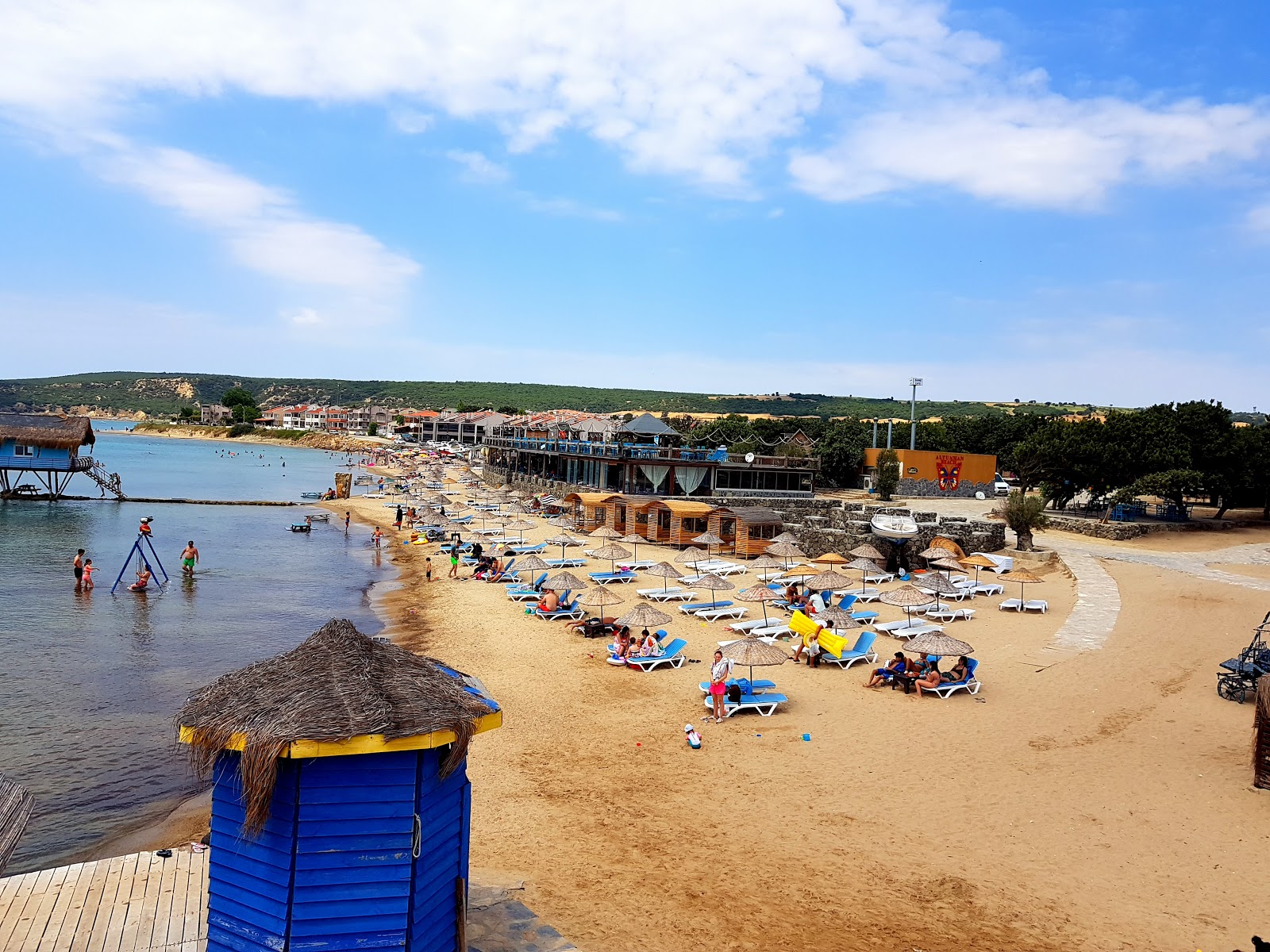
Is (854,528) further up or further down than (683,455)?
further down

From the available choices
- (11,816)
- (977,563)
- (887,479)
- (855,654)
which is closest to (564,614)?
(855,654)

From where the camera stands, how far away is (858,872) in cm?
953

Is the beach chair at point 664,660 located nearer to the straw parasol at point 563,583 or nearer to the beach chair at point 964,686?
the straw parasol at point 563,583

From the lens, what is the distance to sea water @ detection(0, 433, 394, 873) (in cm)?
1248

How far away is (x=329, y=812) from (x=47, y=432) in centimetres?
5789

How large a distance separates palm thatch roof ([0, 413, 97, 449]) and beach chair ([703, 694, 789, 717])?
51.2 m

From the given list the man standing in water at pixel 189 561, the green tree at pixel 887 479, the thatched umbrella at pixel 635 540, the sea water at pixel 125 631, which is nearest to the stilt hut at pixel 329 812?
the sea water at pixel 125 631

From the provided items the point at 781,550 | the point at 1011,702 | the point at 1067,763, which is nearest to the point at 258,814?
the point at 1067,763

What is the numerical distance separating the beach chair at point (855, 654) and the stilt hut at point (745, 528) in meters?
15.0

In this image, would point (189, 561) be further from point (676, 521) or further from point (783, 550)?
point (783, 550)

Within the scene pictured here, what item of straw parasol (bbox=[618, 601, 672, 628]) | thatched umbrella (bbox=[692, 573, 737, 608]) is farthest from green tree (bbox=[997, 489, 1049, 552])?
straw parasol (bbox=[618, 601, 672, 628])

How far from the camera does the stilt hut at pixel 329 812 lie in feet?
19.1

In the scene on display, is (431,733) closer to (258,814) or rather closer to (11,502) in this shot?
(258,814)

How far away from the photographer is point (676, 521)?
118ft
